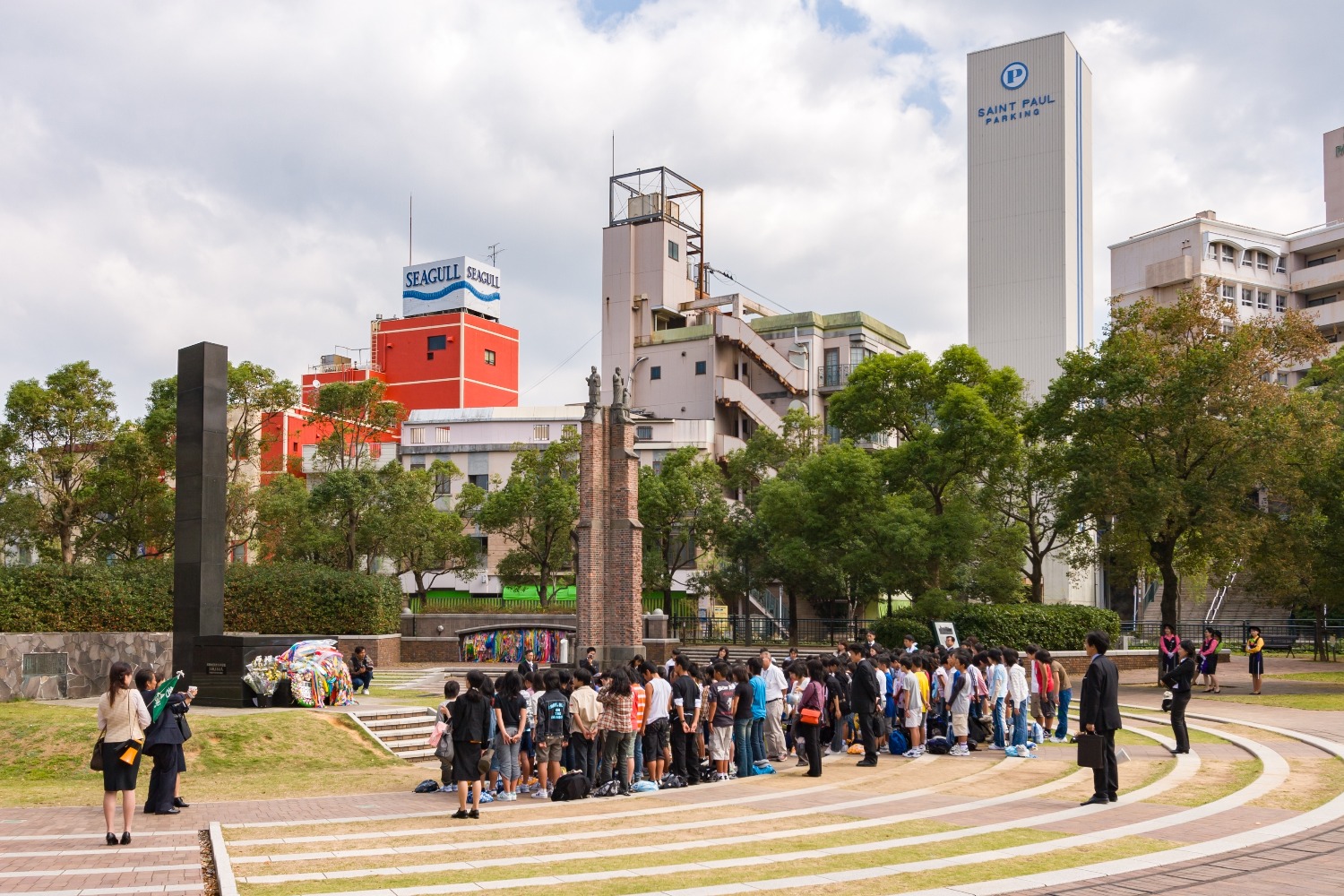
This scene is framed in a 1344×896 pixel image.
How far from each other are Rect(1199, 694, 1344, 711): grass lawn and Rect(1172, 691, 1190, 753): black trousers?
27.3 ft

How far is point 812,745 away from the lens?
52.5 ft

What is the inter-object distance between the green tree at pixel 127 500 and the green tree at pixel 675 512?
1746 centimetres

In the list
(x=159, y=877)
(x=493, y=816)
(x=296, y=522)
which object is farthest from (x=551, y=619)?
(x=159, y=877)

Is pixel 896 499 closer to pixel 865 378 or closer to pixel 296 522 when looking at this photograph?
pixel 865 378

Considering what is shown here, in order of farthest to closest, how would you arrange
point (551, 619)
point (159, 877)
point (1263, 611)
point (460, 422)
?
point (460, 422), point (1263, 611), point (551, 619), point (159, 877)

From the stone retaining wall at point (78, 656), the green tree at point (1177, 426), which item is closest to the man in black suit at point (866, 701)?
the green tree at point (1177, 426)

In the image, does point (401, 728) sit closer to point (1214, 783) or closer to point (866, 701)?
point (866, 701)

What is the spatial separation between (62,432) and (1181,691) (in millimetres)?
31761

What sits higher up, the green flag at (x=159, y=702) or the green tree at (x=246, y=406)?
the green tree at (x=246, y=406)

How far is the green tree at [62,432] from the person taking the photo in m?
34.8

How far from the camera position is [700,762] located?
1627cm

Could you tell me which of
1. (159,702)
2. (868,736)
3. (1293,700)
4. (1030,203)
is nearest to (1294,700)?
(1293,700)

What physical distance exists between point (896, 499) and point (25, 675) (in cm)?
2596

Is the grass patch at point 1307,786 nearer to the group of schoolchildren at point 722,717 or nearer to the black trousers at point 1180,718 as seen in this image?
the black trousers at point 1180,718
